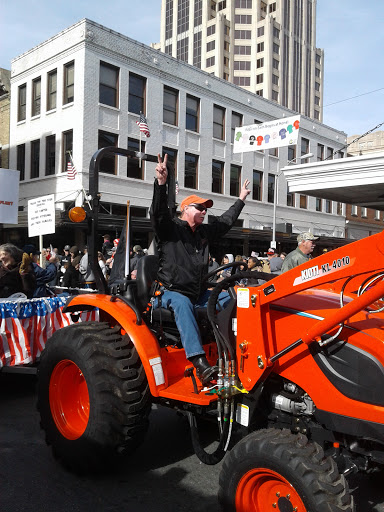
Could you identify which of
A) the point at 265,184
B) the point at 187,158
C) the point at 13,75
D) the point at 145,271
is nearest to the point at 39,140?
the point at 13,75

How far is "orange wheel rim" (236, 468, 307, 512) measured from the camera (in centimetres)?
238

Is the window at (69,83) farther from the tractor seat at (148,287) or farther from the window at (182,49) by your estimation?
the window at (182,49)

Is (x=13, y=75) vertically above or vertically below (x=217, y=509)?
above

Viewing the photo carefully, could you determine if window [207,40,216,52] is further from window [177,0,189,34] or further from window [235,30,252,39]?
window [177,0,189,34]

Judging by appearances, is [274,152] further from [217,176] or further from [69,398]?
[69,398]

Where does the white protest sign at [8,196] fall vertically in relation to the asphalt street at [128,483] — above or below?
above

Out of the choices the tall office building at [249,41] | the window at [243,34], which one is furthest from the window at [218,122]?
the window at [243,34]

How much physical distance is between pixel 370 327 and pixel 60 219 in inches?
677

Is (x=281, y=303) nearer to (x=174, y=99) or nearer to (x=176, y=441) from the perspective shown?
(x=176, y=441)

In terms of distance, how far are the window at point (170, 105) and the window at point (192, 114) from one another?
2.57 feet

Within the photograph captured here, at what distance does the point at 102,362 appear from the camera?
3211 millimetres

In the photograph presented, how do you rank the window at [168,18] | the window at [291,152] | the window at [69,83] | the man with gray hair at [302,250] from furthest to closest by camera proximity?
the window at [168,18], the window at [291,152], the window at [69,83], the man with gray hair at [302,250]

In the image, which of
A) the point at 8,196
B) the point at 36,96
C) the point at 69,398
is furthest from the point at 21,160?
the point at 69,398

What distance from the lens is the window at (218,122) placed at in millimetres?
26219
